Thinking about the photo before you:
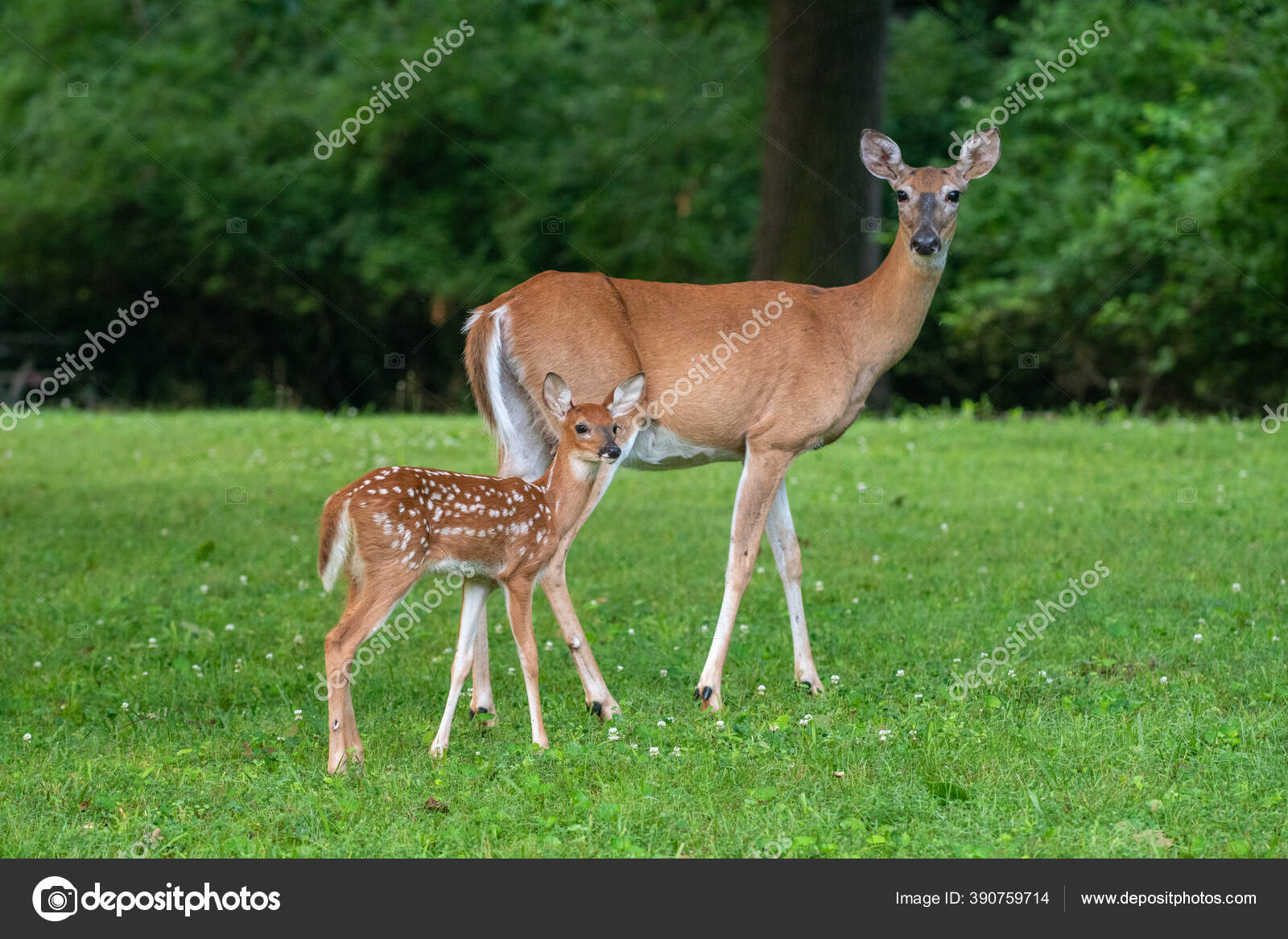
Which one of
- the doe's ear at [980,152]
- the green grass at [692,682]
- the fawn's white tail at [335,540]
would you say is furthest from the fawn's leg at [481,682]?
the doe's ear at [980,152]

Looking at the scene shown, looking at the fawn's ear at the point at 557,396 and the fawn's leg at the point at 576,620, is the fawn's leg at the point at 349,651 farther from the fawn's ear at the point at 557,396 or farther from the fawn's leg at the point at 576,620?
the fawn's ear at the point at 557,396

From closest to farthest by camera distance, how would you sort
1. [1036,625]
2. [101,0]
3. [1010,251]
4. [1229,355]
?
[1036,625]
[1229,355]
[1010,251]
[101,0]

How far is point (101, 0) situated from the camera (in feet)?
79.9

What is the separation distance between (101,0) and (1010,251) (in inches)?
597

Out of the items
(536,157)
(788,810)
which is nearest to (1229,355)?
(536,157)

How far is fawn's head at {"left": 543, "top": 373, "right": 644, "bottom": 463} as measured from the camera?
564 cm

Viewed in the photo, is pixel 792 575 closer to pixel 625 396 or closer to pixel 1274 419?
pixel 625 396

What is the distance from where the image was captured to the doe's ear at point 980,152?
21.2 ft

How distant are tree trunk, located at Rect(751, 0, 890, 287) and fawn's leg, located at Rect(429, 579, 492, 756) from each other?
7.59 m

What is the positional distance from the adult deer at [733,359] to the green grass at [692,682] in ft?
2.89

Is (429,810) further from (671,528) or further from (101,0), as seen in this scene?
(101,0)

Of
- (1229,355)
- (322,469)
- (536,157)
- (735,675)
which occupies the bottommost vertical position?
(735,675)

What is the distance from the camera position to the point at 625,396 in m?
5.92

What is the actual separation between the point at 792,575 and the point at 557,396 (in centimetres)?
142
